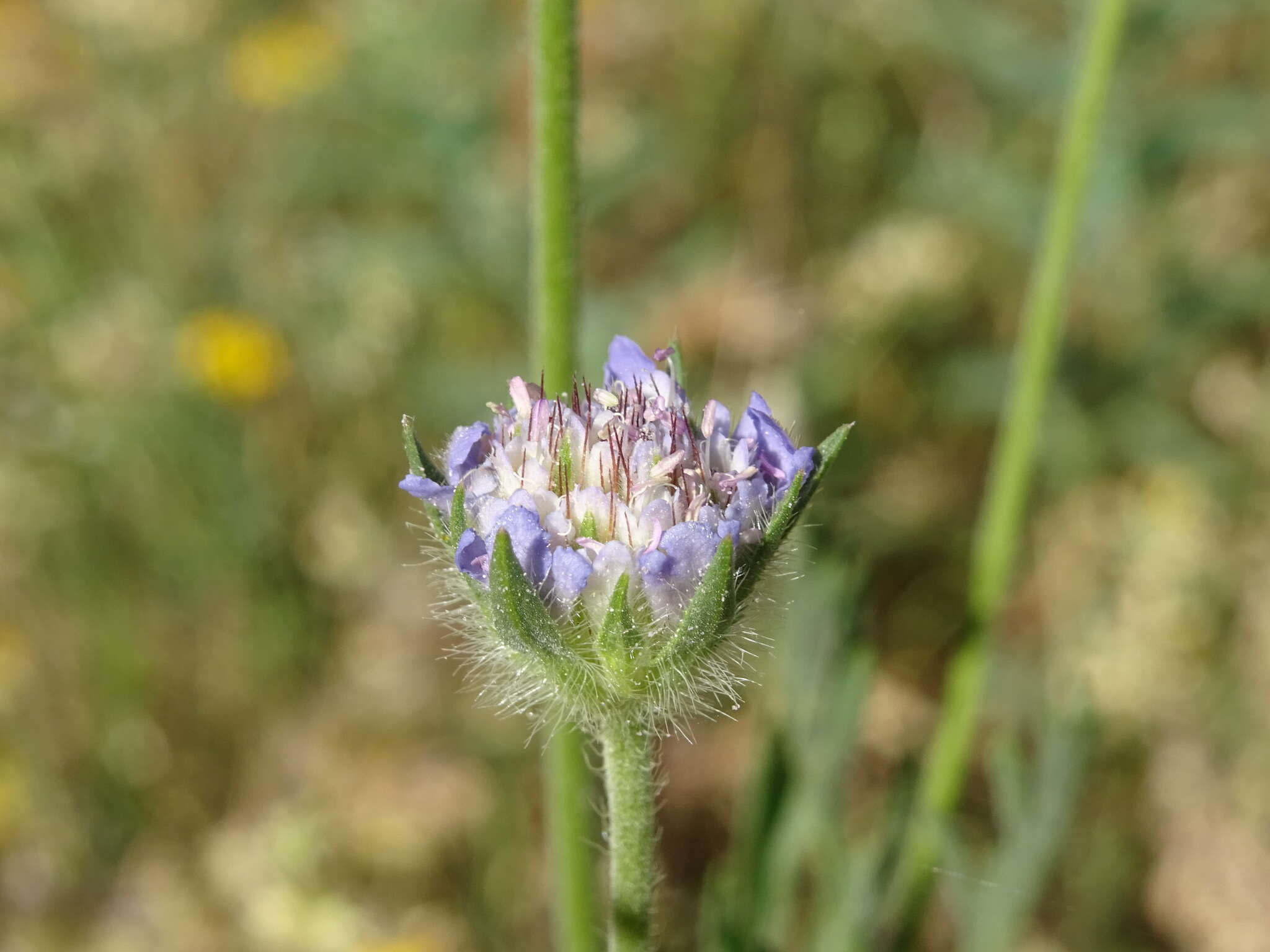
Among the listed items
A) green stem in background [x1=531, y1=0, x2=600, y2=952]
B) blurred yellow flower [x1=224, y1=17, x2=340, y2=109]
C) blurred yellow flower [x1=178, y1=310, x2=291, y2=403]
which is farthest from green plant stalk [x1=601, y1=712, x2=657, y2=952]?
blurred yellow flower [x1=224, y1=17, x2=340, y2=109]

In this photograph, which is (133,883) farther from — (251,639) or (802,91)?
(802,91)

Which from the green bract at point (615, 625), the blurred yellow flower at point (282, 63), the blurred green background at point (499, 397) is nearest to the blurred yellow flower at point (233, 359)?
the blurred green background at point (499, 397)

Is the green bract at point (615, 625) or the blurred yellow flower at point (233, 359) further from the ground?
the blurred yellow flower at point (233, 359)

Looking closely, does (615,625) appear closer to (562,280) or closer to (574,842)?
(562,280)

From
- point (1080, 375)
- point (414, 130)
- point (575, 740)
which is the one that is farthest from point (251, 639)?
point (1080, 375)

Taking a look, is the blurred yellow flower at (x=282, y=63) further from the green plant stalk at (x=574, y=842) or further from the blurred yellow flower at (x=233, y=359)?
the green plant stalk at (x=574, y=842)

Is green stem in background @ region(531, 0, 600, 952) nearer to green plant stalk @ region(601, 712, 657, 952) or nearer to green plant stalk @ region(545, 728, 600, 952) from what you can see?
green plant stalk @ region(545, 728, 600, 952)

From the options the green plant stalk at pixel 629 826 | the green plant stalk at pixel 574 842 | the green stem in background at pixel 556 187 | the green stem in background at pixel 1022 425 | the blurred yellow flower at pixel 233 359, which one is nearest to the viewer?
the green plant stalk at pixel 629 826
